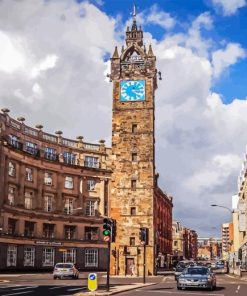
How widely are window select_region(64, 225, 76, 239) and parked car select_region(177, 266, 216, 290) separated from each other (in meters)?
45.3

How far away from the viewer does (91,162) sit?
80750 mm

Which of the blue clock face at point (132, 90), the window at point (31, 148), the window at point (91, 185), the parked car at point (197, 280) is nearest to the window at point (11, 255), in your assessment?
the window at point (31, 148)

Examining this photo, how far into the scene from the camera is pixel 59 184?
74625mm

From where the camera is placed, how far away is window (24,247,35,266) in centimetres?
6647

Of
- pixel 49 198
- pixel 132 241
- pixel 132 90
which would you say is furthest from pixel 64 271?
pixel 132 90

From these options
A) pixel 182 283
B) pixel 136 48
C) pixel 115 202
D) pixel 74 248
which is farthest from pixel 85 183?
pixel 182 283

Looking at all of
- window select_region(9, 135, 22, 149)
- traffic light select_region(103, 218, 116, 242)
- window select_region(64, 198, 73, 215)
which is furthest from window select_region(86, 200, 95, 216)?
traffic light select_region(103, 218, 116, 242)

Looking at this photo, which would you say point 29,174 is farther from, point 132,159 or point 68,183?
point 132,159

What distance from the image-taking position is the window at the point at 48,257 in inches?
2741

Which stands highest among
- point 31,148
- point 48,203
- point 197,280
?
point 31,148

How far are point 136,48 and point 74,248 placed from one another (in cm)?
3111

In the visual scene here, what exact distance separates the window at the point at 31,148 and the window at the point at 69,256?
1535cm

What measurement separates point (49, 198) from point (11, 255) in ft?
40.2

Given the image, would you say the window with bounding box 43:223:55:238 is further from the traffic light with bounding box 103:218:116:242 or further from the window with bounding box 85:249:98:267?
the traffic light with bounding box 103:218:116:242
